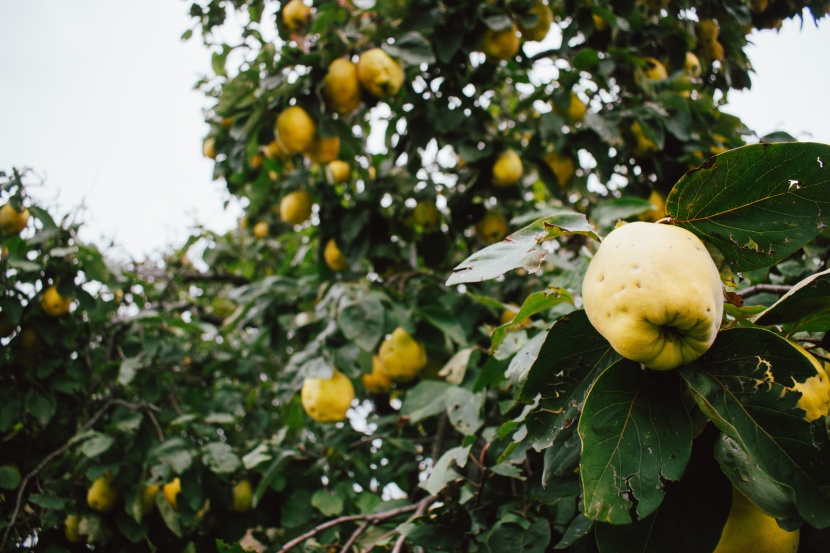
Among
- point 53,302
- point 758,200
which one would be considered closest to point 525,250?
point 758,200

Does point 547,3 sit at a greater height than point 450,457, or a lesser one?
greater

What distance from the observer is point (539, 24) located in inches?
96.7

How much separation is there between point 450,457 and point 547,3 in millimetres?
2218

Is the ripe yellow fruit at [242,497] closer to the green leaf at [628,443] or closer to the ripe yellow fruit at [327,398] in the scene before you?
the ripe yellow fruit at [327,398]

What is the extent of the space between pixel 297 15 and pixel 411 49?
72 cm

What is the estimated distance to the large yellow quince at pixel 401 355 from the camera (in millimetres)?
2246

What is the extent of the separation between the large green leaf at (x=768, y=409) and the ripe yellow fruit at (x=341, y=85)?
174 cm

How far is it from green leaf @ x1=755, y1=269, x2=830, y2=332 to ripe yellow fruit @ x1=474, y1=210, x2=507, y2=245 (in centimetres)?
181

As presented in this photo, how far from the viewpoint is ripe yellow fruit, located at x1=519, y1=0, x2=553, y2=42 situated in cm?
242

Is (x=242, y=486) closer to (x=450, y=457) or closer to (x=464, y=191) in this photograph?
(x=450, y=457)

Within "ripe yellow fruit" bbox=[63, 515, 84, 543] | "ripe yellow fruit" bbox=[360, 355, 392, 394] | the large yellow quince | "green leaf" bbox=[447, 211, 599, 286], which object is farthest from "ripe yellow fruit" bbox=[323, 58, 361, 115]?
"ripe yellow fruit" bbox=[63, 515, 84, 543]

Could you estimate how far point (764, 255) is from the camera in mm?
809

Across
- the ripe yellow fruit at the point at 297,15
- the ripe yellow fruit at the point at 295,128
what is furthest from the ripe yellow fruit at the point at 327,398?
the ripe yellow fruit at the point at 297,15

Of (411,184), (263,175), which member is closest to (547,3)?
(411,184)
